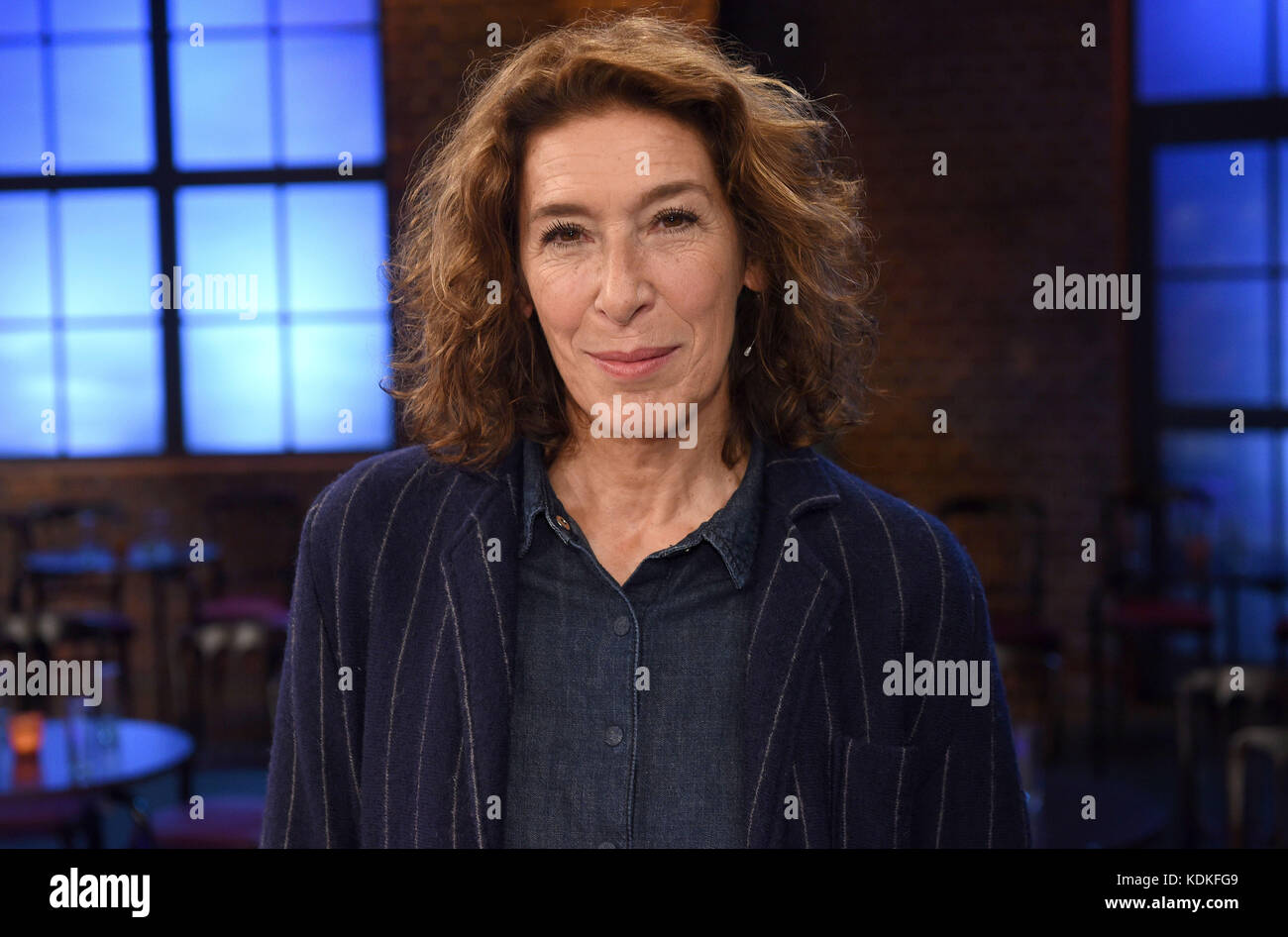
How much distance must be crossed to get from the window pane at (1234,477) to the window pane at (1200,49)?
1.38m

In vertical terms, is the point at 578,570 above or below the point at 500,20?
below

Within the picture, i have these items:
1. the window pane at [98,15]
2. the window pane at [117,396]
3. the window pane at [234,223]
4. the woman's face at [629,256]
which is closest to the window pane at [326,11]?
the window pane at [98,15]

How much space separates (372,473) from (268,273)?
192 inches

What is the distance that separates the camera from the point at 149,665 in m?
5.68

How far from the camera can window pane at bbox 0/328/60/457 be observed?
231 inches

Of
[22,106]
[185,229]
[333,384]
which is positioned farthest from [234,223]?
[22,106]

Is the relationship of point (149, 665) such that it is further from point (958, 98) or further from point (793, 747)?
point (793, 747)

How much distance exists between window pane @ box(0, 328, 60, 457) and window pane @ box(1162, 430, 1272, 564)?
505 centimetres

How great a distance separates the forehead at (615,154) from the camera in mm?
1111

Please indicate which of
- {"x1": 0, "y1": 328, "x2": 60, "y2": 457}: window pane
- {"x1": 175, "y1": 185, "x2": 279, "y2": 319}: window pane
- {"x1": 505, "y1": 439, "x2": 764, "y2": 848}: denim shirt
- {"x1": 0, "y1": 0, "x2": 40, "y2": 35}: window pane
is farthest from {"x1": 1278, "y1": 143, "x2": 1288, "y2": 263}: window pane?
{"x1": 0, "y1": 0, "x2": 40, "y2": 35}: window pane

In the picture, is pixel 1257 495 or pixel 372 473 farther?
pixel 1257 495

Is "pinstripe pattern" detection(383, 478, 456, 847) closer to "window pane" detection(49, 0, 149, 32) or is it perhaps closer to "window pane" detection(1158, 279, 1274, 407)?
"window pane" detection(1158, 279, 1274, 407)

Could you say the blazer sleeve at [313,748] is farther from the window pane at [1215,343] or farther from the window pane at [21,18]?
the window pane at [21,18]
